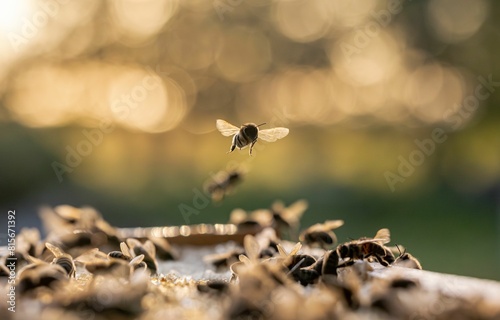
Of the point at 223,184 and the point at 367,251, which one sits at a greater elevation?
the point at 223,184

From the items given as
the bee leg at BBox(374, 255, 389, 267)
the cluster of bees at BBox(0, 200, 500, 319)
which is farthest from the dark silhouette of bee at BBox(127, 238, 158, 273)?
the bee leg at BBox(374, 255, 389, 267)

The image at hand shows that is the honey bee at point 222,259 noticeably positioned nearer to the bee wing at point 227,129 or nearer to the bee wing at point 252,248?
the bee wing at point 252,248

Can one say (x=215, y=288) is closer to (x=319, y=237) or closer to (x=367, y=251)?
(x=367, y=251)

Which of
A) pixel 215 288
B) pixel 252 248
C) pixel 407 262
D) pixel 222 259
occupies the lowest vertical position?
pixel 215 288

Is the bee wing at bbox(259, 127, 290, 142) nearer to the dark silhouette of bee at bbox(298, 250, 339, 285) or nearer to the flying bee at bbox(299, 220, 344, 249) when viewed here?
the flying bee at bbox(299, 220, 344, 249)

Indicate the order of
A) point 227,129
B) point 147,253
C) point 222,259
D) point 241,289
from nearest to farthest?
point 241,289
point 147,253
point 222,259
point 227,129

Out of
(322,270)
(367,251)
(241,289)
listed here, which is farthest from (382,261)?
(241,289)

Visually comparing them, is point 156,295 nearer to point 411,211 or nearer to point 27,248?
point 27,248

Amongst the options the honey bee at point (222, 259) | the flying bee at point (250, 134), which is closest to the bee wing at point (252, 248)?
the honey bee at point (222, 259)
